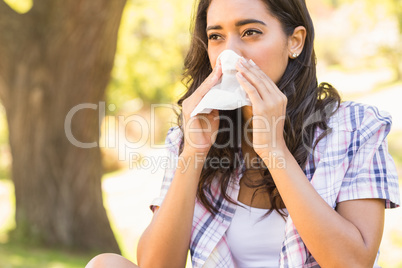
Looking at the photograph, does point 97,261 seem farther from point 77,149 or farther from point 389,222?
point 389,222

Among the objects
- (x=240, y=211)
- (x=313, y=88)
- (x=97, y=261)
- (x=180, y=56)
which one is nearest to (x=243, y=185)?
(x=240, y=211)

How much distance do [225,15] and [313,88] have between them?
0.51 m

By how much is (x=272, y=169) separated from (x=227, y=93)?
1.25ft

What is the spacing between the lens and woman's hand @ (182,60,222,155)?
2188mm

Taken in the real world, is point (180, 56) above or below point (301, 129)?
above

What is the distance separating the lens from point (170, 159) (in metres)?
2.47

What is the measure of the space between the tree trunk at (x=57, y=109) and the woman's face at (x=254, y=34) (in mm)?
2765

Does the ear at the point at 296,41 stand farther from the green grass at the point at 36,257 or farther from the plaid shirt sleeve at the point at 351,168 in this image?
the green grass at the point at 36,257

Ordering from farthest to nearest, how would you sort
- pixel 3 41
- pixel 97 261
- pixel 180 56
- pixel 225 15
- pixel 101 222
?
pixel 180 56
pixel 101 222
pixel 3 41
pixel 225 15
pixel 97 261

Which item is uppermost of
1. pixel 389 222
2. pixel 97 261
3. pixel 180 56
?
pixel 180 56

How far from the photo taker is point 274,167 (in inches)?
76.1

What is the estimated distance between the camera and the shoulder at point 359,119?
2050mm

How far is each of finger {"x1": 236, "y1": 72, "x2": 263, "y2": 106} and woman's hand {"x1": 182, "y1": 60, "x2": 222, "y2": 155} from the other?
17cm

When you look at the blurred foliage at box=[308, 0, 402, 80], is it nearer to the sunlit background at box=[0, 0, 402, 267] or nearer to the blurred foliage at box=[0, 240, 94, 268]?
the sunlit background at box=[0, 0, 402, 267]
